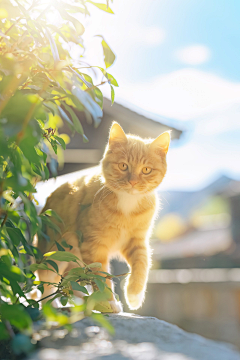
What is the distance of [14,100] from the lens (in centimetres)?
56

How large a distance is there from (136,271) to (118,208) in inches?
12.5

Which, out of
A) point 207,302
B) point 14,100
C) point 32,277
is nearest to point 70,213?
point 32,277

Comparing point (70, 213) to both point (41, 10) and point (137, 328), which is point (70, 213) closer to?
point (137, 328)

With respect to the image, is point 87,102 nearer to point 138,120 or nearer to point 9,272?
point 9,272

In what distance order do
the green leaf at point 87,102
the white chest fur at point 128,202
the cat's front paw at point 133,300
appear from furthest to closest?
the white chest fur at point 128,202, the cat's front paw at point 133,300, the green leaf at point 87,102

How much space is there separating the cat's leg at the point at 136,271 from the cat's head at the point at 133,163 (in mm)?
281

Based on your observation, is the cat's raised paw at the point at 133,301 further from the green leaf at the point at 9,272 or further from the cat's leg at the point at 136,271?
the green leaf at the point at 9,272

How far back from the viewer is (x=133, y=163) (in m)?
1.85

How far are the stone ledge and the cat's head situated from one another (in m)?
0.86

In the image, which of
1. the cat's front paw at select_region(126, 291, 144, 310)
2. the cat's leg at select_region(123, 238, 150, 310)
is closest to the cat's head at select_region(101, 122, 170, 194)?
the cat's leg at select_region(123, 238, 150, 310)

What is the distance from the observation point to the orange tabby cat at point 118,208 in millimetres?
1609

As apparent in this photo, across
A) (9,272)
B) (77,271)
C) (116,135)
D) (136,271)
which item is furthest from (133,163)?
(9,272)

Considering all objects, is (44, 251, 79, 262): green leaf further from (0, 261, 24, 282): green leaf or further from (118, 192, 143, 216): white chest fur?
(118, 192, 143, 216): white chest fur

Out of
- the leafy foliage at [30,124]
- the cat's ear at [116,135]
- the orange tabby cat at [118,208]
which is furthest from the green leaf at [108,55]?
the cat's ear at [116,135]
